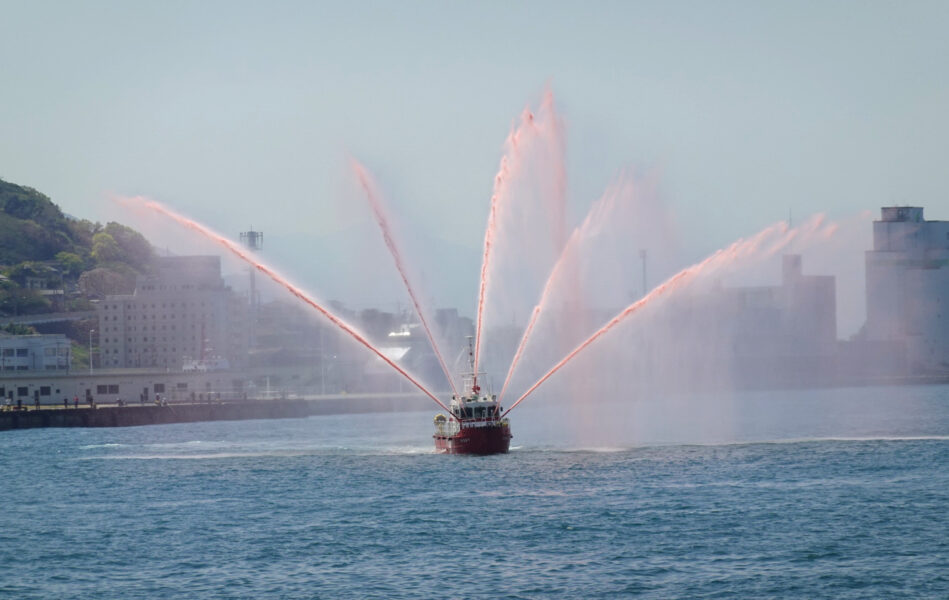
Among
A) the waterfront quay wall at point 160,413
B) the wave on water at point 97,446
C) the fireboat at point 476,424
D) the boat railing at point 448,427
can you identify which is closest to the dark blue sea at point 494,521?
the fireboat at point 476,424

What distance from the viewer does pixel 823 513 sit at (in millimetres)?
57000

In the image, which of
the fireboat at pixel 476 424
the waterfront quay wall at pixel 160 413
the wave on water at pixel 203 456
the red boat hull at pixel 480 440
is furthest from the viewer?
the waterfront quay wall at pixel 160 413

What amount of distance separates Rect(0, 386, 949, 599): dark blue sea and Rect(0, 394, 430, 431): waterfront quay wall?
58091 millimetres

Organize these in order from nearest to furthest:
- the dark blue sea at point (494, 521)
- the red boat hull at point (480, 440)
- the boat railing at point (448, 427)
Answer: the dark blue sea at point (494, 521), the red boat hull at point (480, 440), the boat railing at point (448, 427)

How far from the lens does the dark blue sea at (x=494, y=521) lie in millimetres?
44375

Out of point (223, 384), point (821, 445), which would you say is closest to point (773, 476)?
point (821, 445)

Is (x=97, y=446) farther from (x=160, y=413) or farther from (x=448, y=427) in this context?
(x=160, y=413)

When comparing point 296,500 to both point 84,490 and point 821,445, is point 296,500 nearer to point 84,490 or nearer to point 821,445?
point 84,490

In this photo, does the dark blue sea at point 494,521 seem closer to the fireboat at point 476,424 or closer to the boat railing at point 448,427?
the fireboat at point 476,424

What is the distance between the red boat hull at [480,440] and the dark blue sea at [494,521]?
1.16 meters

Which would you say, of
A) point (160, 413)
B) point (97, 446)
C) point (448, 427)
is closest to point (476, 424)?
point (448, 427)

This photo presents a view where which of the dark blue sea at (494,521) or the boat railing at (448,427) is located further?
the boat railing at (448,427)

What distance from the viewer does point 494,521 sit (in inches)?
2217

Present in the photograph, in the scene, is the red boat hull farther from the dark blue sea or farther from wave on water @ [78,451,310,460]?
wave on water @ [78,451,310,460]
